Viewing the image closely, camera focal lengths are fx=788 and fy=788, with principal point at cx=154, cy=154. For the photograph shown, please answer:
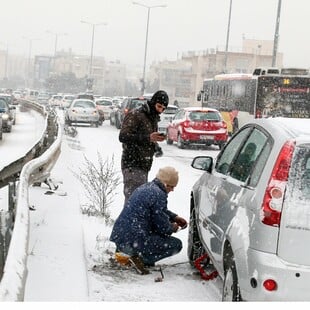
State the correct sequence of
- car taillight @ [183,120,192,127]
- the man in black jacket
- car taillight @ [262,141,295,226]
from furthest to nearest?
car taillight @ [183,120,192,127] < the man in black jacket < car taillight @ [262,141,295,226]

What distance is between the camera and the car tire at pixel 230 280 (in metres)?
5.18

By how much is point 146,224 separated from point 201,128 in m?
20.2

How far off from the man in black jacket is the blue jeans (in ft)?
4.45

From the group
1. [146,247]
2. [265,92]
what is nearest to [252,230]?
[146,247]

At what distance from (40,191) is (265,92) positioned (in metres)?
21.8

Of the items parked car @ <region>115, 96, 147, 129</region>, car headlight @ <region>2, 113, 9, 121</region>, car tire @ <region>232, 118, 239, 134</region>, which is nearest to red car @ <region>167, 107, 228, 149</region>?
parked car @ <region>115, 96, 147, 129</region>

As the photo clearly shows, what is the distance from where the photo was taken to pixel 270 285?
4.65 meters

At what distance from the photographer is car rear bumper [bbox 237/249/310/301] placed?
460cm

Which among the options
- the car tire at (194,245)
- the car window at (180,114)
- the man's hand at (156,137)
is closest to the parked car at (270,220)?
the car tire at (194,245)

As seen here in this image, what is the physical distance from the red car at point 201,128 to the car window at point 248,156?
20.8 m

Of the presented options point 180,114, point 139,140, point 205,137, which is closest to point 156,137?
point 139,140

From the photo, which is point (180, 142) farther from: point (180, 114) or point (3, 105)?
point (3, 105)

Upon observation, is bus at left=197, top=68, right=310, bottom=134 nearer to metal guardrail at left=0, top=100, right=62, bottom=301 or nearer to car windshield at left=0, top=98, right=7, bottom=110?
car windshield at left=0, top=98, right=7, bottom=110

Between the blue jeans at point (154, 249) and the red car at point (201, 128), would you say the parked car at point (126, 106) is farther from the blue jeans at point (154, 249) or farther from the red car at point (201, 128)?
the blue jeans at point (154, 249)
